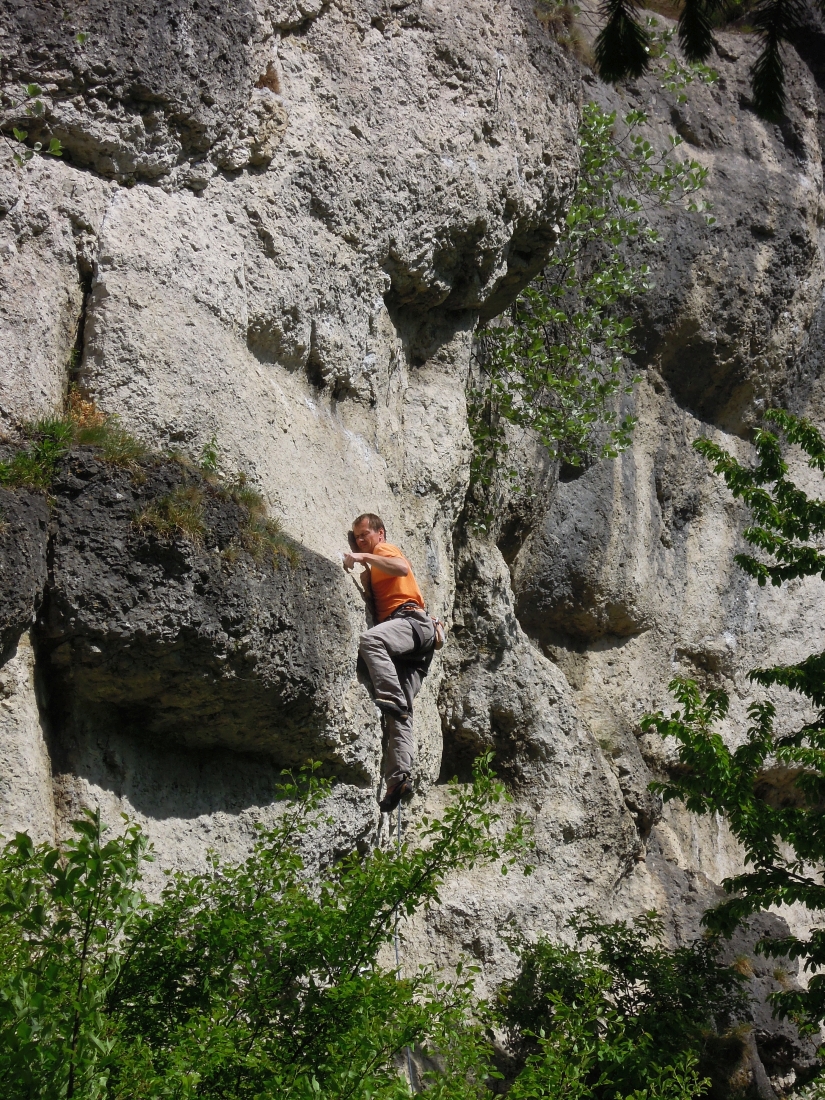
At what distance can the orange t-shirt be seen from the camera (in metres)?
7.59

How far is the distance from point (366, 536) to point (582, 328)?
5.31 m

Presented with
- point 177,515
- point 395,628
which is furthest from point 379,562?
point 177,515

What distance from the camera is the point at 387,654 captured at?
7309 mm

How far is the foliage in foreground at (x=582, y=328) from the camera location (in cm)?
1112

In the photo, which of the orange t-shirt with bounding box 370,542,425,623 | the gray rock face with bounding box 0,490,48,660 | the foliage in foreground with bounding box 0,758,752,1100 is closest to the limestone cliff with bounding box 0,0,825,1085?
the gray rock face with bounding box 0,490,48,660

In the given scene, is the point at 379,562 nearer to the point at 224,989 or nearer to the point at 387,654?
the point at 387,654

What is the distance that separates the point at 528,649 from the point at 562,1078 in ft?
19.7

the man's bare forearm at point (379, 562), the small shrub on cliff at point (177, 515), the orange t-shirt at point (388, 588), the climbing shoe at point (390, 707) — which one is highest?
the small shrub on cliff at point (177, 515)

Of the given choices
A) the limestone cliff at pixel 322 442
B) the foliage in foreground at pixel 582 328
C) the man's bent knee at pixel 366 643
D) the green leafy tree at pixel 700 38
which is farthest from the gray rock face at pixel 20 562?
the foliage in foreground at pixel 582 328

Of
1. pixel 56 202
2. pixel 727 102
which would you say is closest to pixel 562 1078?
pixel 56 202

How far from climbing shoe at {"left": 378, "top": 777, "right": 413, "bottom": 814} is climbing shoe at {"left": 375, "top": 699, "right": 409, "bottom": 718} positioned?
1.59 ft

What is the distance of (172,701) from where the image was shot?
603 cm

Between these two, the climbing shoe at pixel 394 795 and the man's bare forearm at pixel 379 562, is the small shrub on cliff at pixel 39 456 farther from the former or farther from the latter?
the climbing shoe at pixel 394 795

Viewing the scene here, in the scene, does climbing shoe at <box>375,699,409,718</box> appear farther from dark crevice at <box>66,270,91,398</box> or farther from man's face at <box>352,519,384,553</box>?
dark crevice at <box>66,270,91,398</box>
